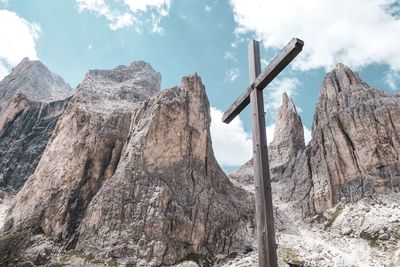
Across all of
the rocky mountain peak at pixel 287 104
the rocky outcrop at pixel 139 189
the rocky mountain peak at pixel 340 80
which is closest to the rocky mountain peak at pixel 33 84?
the rocky outcrop at pixel 139 189

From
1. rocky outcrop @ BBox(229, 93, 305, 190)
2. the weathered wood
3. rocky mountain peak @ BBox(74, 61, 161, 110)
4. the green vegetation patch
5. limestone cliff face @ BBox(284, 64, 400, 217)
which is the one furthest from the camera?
rocky outcrop @ BBox(229, 93, 305, 190)

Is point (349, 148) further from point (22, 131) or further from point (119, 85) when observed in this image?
point (22, 131)

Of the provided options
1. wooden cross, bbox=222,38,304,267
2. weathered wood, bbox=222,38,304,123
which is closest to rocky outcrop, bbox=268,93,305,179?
weathered wood, bbox=222,38,304,123

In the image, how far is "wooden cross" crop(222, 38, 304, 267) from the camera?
12.5 feet

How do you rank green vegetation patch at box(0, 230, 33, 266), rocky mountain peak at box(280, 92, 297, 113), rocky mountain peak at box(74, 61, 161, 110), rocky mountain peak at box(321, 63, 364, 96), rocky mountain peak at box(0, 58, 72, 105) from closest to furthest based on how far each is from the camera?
green vegetation patch at box(0, 230, 33, 266), rocky mountain peak at box(321, 63, 364, 96), rocky mountain peak at box(74, 61, 161, 110), rocky mountain peak at box(280, 92, 297, 113), rocky mountain peak at box(0, 58, 72, 105)

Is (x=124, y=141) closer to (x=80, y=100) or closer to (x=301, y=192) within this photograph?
(x=80, y=100)

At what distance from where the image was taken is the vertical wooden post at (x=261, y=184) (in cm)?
377

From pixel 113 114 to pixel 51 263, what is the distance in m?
22.4

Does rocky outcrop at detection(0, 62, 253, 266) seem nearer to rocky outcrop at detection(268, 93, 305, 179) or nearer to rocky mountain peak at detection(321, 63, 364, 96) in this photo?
rocky mountain peak at detection(321, 63, 364, 96)

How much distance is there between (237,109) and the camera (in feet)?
17.8

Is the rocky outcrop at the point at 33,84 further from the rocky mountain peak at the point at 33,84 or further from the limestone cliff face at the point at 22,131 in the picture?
the limestone cliff face at the point at 22,131

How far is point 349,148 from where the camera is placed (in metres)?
42.4

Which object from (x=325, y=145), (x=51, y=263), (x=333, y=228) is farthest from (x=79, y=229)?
(x=325, y=145)

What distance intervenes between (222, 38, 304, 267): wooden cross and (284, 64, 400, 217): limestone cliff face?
37.4m
